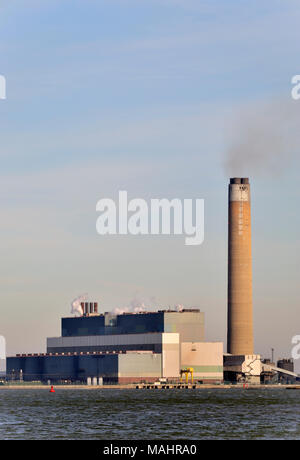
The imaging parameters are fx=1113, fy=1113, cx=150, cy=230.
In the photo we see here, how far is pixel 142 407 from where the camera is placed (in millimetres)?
→ 151125

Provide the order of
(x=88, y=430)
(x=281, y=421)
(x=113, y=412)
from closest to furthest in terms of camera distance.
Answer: (x=88, y=430)
(x=281, y=421)
(x=113, y=412)

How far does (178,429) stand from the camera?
10481cm

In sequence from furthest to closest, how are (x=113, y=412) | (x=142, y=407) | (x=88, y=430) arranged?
(x=142, y=407)
(x=113, y=412)
(x=88, y=430)

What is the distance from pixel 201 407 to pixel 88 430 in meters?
50.8

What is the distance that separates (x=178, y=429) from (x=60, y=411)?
1532 inches
